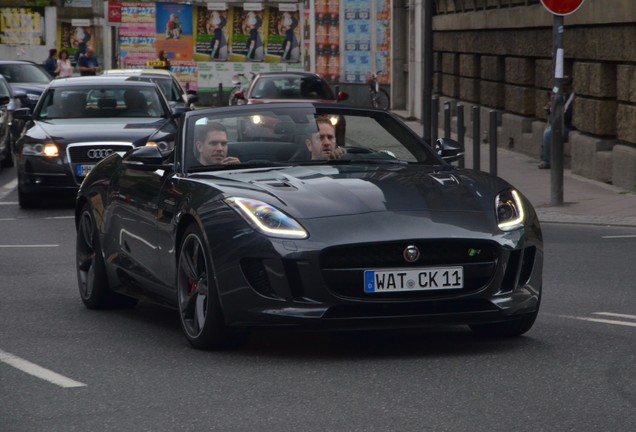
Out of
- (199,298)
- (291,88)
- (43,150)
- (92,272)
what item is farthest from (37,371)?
(291,88)

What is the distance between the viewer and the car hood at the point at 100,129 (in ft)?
62.3

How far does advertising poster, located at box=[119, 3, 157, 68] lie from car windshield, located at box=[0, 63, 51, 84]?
589 inches

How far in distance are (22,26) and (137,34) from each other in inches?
223

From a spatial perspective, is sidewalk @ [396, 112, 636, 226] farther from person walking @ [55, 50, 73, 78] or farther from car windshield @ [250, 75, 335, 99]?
person walking @ [55, 50, 73, 78]

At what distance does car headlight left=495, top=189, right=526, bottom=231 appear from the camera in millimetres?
8016

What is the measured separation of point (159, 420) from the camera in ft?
20.8

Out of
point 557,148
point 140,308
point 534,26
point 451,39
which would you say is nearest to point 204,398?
point 140,308

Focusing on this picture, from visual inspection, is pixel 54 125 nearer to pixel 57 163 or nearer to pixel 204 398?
pixel 57 163

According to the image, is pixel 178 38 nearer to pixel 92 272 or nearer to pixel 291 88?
pixel 291 88

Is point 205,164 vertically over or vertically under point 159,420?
over

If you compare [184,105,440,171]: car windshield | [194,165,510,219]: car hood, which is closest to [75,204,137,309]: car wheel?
[184,105,440,171]: car windshield

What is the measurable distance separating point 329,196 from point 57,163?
11.4m

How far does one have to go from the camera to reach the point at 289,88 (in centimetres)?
3225

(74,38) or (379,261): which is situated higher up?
(74,38)
